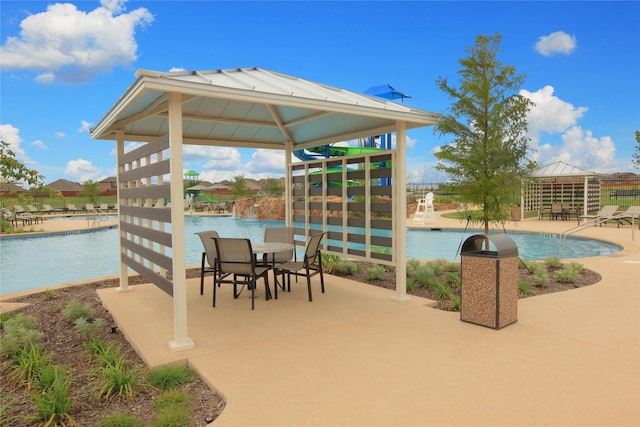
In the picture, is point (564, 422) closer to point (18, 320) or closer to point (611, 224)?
point (18, 320)

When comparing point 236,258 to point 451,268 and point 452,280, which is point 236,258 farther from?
point 451,268

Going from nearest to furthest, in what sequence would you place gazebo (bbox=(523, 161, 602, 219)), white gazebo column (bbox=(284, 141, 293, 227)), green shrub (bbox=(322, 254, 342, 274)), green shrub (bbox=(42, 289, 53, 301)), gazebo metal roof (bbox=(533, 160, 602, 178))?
green shrub (bbox=(42, 289, 53, 301))
green shrub (bbox=(322, 254, 342, 274))
white gazebo column (bbox=(284, 141, 293, 227))
gazebo metal roof (bbox=(533, 160, 602, 178))
gazebo (bbox=(523, 161, 602, 219))

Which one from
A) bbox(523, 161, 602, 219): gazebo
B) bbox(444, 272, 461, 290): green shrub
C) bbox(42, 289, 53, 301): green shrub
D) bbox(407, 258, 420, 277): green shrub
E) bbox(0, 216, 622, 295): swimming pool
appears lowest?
bbox(0, 216, 622, 295): swimming pool

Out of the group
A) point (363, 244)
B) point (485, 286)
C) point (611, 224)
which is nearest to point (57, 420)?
point (485, 286)

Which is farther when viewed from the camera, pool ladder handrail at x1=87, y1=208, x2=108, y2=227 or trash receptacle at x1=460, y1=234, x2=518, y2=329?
pool ladder handrail at x1=87, y1=208, x2=108, y2=227

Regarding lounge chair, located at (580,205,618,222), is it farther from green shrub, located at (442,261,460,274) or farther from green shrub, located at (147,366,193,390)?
green shrub, located at (147,366,193,390)

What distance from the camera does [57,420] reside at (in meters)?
2.54

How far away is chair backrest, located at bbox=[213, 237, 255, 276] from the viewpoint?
4766 millimetres

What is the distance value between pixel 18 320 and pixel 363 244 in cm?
409

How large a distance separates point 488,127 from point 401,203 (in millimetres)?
2628

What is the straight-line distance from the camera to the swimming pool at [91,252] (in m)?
9.07

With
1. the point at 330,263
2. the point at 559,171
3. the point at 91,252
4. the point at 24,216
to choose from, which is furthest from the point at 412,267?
the point at 24,216

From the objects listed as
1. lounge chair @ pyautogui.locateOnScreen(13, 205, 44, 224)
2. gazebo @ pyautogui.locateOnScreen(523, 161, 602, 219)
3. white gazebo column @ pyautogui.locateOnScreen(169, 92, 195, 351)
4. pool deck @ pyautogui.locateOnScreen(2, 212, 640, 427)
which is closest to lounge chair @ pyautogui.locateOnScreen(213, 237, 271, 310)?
pool deck @ pyautogui.locateOnScreen(2, 212, 640, 427)

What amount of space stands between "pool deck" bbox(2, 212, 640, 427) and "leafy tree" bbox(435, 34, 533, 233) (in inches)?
76.2
